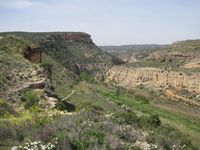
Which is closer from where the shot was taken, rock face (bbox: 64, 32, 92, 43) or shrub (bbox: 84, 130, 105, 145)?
shrub (bbox: 84, 130, 105, 145)

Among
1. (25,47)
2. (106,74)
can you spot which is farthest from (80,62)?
(25,47)

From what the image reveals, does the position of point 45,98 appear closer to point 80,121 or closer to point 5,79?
point 5,79

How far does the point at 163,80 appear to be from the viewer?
236 ft

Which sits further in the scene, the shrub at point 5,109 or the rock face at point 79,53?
the rock face at point 79,53

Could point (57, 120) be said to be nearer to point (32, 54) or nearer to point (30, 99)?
point (30, 99)

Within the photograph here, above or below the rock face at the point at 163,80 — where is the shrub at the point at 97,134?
above

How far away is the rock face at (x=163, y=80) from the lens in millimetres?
63312

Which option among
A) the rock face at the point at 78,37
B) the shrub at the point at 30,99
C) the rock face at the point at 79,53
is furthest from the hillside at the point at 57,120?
the rock face at the point at 78,37

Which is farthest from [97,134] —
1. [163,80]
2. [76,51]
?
[76,51]

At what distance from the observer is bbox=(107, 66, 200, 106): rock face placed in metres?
63.3

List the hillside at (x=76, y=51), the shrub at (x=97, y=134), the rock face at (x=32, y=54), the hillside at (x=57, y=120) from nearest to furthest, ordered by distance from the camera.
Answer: the hillside at (x=57, y=120) → the shrub at (x=97, y=134) → the rock face at (x=32, y=54) → the hillside at (x=76, y=51)

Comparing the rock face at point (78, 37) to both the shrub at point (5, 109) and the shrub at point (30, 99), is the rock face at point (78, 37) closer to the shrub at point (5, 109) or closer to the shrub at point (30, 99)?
the shrub at point (30, 99)

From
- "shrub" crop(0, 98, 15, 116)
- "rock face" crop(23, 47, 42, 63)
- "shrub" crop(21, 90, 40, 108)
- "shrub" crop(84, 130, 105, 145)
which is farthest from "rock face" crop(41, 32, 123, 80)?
"shrub" crop(84, 130, 105, 145)

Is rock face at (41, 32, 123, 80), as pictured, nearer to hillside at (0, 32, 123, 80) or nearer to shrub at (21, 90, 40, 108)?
hillside at (0, 32, 123, 80)
